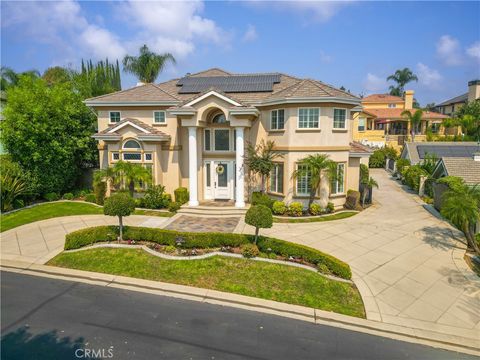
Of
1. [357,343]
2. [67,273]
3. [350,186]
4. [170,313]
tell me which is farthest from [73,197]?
[357,343]

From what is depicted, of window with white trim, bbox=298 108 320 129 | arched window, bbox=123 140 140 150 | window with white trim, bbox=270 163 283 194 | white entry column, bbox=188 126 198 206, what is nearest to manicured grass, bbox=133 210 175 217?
white entry column, bbox=188 126 198 206

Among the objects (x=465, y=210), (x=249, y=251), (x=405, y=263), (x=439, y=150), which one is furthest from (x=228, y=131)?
(x=439, y=150)

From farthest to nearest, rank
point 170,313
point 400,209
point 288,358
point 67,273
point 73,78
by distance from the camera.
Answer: point 73,78 < point 400,209 < point 67,273 < point 170,313 < point 288,358

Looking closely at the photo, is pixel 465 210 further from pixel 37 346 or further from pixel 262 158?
pixel 37 346

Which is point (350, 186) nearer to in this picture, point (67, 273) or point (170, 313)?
point (170, 313)

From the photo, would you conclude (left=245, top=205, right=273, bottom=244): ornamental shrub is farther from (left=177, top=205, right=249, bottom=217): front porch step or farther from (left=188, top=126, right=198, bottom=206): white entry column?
(left=188, top=126, right=198, bottom=206): white entry column
